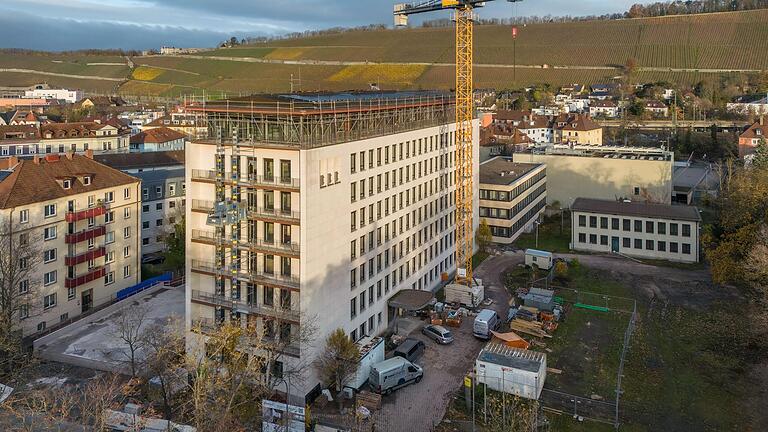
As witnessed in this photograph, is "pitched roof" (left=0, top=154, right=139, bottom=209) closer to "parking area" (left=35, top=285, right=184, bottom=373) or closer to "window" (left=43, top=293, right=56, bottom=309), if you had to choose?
"window" (left=43, top=293, right=56, bottom=309)

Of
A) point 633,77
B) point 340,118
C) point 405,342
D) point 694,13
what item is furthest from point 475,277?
point 694,13

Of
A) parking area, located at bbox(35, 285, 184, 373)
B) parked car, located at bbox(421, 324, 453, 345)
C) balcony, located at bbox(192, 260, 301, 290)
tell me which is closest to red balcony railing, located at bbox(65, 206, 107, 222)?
parking area, located at bbox(35, 285, 184, 373)

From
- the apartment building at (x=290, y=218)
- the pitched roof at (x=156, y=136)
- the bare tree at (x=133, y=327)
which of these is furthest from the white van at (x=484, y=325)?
the pitched roof at (x=156, y=136)

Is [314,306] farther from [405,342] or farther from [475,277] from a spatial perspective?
[475,277]

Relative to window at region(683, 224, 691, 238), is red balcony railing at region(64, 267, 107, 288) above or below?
below

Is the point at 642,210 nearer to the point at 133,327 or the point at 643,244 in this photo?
the point at 643,244

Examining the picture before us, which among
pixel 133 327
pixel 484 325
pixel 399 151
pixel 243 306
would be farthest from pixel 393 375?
pixel 399 151

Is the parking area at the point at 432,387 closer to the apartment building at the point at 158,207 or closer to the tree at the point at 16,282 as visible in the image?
the tree at the point at 16,282
